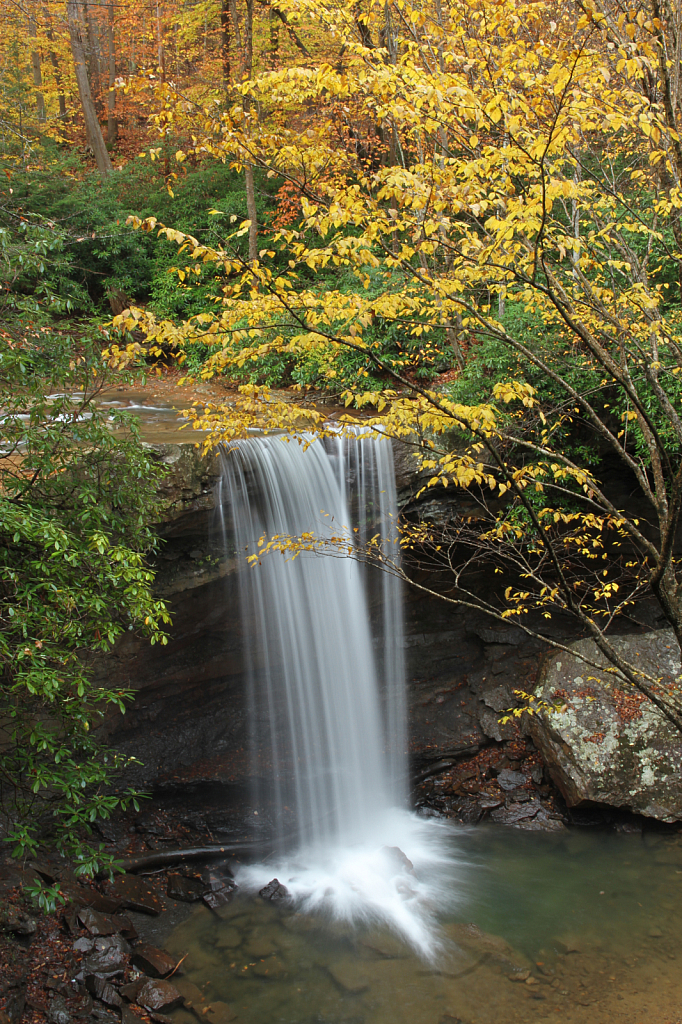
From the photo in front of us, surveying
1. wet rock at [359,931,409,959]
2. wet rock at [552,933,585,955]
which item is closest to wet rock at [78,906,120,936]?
wet rock at [359,931,409,959]

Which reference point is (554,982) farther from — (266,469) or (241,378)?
(241,378)

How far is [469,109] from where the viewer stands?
3.59 meters

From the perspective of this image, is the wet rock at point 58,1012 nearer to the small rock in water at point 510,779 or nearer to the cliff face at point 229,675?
the cliff face at point 229,675

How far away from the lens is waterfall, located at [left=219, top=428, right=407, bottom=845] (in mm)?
8281

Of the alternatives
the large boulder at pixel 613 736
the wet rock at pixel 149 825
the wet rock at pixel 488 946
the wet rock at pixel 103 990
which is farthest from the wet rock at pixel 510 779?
the wet rock at pixel 103 990

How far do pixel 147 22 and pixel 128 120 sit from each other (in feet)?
10.0

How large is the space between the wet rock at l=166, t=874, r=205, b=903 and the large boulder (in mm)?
4729

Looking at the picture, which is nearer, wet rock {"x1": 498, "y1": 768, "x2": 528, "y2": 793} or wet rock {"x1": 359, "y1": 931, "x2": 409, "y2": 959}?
wet rock {"x1": 359, "y1": 931, "x2": 409, "y2": 959}

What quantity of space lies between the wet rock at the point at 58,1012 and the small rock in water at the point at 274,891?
7.78 feet

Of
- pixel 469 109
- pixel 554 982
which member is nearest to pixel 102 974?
pixel 554 982

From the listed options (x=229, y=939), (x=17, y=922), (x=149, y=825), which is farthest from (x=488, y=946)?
(x=17, y=922)

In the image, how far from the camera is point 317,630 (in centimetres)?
870

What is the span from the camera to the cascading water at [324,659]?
8.05m

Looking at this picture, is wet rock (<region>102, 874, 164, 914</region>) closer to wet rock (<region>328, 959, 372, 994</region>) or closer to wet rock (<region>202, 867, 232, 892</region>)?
wet rock (<region>202, 867, 232, 892</region>)
